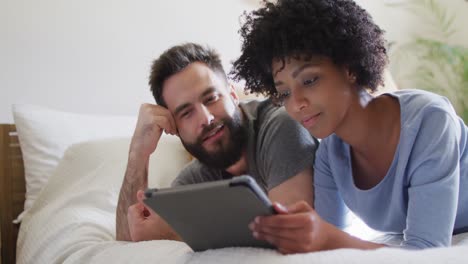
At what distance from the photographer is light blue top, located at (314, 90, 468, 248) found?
839mm

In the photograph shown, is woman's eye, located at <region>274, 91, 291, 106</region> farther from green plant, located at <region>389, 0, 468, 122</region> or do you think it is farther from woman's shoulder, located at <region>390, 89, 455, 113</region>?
green plant, located at <region>389, 0, 468, 122</region>

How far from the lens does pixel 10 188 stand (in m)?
1.91

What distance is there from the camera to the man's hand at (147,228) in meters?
1.16

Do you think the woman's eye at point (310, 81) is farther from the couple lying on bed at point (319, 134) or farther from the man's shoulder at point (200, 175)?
the man's shoulder at point (200, 175)

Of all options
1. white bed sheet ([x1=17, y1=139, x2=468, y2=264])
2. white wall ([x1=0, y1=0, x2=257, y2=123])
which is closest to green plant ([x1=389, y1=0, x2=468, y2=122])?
white wall ([x1=0, y1=0, x2=257, y2=123])

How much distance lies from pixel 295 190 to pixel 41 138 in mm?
1094

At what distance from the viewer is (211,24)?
2.32 m

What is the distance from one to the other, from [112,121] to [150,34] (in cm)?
46

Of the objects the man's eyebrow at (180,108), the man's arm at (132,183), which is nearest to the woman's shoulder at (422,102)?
the man's eyebrow at (180,108)

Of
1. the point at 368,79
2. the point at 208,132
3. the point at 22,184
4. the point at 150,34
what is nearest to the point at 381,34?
the point at 368,79

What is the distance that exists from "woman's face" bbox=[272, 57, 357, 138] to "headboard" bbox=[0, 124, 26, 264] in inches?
51.8

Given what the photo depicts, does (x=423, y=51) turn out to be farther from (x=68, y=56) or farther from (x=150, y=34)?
(x=68, y=56)

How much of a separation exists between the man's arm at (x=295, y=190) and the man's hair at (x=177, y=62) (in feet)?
1.31

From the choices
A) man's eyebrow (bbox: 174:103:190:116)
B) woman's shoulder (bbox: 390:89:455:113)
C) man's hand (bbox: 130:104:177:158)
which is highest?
woman's shoulder (bbox: 390:89:455:113)
